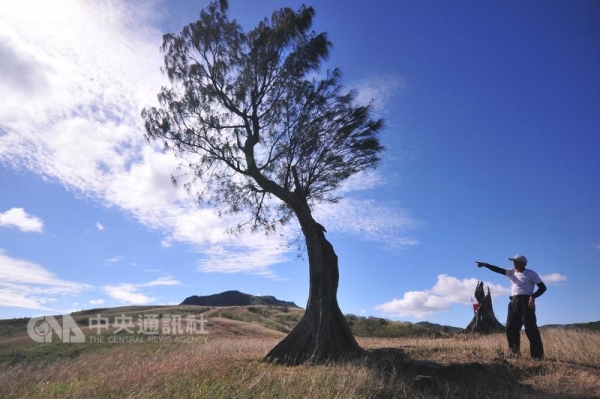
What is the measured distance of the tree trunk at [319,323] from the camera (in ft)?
35.1

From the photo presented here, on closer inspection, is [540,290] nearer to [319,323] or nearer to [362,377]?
[362,377]

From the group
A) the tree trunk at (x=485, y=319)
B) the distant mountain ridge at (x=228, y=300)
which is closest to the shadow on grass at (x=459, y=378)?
the tree trunk at (x=485, y=319)

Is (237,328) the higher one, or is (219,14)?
(219,14)

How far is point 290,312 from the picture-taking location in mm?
43094

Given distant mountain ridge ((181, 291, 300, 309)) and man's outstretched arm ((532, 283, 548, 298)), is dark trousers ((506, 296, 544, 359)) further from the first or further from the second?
distant mountain ridge ((181, 291, 300, 309))

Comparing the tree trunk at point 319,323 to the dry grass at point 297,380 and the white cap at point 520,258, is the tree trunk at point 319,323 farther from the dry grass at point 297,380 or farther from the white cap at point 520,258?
the white cap at point 520,258

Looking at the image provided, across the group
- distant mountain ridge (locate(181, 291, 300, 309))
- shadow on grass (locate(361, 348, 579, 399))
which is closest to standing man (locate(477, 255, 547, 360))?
shadow on grass (locate(361, 348, 579, 399))

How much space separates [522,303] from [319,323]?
4.94 m

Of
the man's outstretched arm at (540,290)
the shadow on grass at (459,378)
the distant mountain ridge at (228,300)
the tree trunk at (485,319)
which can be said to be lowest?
the shadow on grass at (459,378)

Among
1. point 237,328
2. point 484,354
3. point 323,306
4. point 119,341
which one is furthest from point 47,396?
point 237,328

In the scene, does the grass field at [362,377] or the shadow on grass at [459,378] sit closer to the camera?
the grass field at [362,377]

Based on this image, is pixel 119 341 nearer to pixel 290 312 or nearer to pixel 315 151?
pixel 315 151

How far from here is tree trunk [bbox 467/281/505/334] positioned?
1869 centimetres

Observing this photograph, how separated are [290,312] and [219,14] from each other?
34.2m
